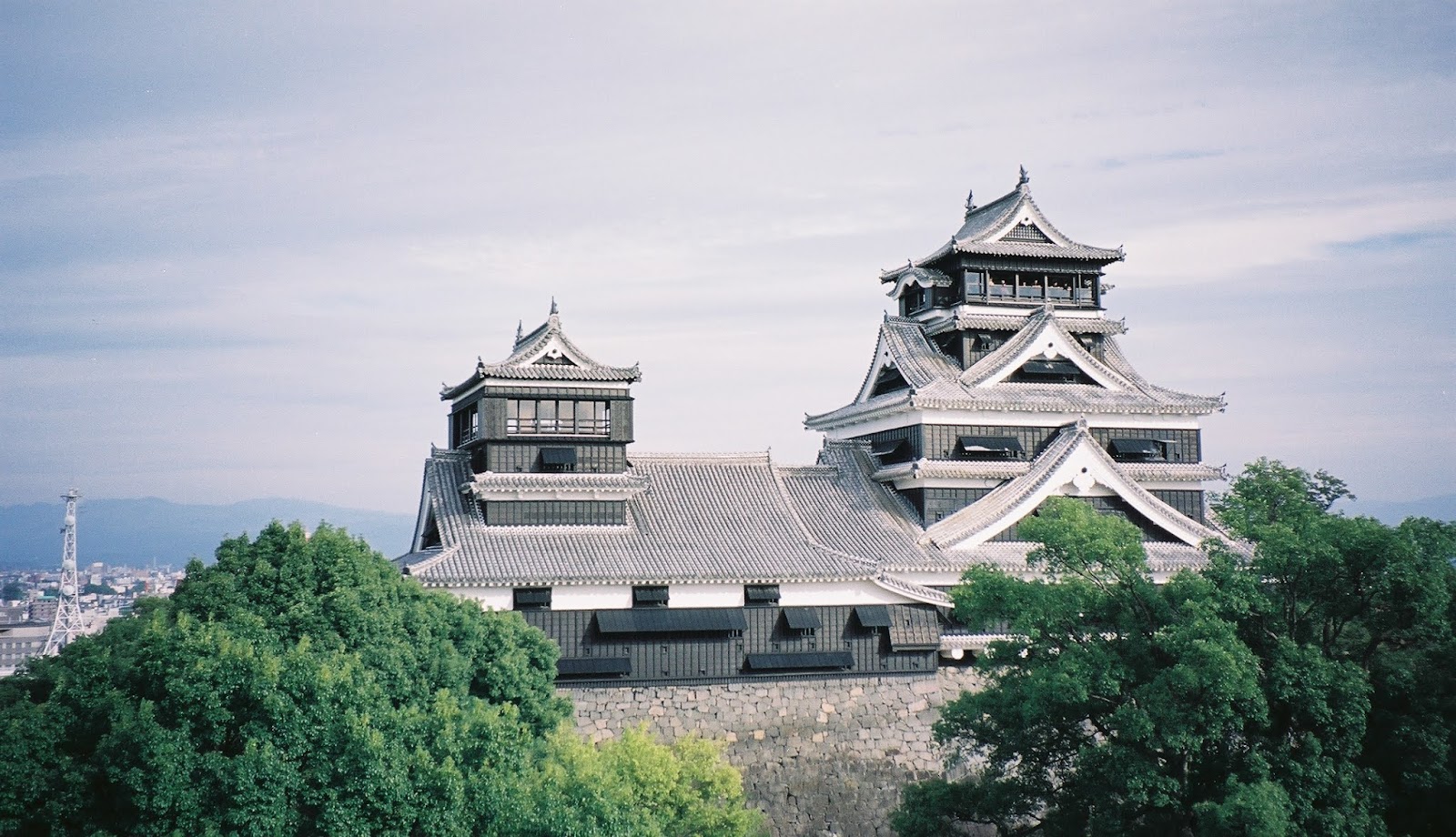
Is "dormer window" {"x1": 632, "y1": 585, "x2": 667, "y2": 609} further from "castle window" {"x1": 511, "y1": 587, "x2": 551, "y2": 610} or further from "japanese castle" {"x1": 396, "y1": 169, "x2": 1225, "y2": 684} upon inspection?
"castle window" {"x1": 511, "y1": 587, "x2": 551, "y2": 610}

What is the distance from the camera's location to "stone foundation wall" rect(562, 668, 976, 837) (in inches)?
1019

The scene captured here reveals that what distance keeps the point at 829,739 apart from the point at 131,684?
45.0 feet

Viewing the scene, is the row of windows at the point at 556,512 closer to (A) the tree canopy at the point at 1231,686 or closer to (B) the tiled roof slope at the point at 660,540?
(B) the tiled roof slope at the point at 660,540

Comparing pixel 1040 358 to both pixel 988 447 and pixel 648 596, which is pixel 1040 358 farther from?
pixel 648 596

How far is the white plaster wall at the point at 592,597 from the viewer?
85.6 ft

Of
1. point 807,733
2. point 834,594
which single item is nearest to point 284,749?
point 807,733

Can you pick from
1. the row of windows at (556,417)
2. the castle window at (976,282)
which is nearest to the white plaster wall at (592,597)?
the row of windows at (556,417)

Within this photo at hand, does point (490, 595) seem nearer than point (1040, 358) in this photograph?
Yes

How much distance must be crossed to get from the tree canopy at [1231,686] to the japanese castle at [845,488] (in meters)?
5.53

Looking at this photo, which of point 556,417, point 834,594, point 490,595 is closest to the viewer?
point 490,595

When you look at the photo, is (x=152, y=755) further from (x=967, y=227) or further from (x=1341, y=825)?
(x=967, y=227)

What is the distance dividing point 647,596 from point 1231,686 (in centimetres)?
1156

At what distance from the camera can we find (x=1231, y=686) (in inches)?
743

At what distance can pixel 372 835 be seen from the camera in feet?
55.2
